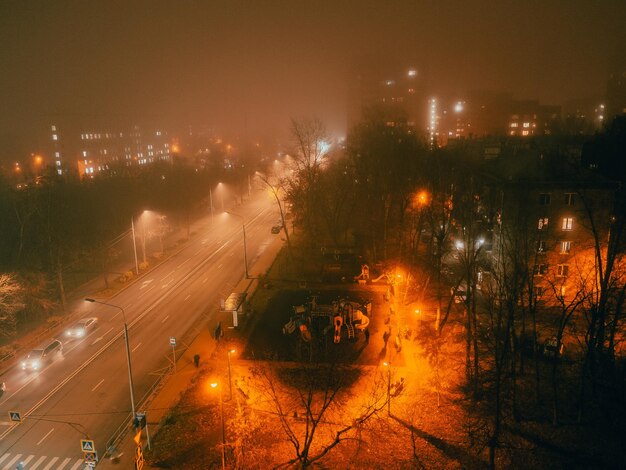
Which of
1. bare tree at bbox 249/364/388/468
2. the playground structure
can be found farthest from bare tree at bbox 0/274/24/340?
the playground structure

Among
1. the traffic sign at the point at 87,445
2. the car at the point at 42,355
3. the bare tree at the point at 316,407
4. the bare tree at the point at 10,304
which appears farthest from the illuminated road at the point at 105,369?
the bare tree at the point at 316,407

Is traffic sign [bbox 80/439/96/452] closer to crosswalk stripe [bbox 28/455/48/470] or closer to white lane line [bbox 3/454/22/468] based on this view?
crosswalk stripe [bbox 28/455/48/470]

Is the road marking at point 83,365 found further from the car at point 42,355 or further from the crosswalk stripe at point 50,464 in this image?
the car at point 42,355

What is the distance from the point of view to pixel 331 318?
2703 cm

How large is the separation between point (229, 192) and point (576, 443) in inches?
2609

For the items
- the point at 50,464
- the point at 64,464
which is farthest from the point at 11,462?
the point at 64,464

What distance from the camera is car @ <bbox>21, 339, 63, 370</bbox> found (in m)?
24.3

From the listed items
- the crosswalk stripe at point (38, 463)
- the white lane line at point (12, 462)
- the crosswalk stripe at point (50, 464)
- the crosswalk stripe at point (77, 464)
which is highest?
the white lane line at point (12, 462)

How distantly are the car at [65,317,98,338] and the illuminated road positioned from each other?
460 mm

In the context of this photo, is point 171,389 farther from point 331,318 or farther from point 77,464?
point 331,318

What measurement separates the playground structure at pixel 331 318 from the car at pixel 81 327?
13223 mm

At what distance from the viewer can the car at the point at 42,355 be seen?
24.3m

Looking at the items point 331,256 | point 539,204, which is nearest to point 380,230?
point 331,256

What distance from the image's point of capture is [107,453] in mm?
17656
